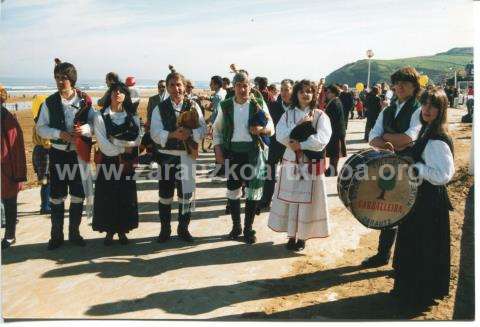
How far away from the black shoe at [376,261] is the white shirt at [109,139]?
3.05m

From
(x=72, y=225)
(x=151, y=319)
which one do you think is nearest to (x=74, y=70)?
(x=72, y=225)

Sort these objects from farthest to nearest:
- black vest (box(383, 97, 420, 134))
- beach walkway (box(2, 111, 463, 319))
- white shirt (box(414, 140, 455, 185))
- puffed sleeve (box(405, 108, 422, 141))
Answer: black vest (box(383, 97, 420, 134)), puffed sleeve (box(405, 108, 422, 141)), beach walkway (box(2, 111, 463, 319)), white shirt (box(414, 140, 455, 185))

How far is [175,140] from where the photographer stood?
→ 18.3ft

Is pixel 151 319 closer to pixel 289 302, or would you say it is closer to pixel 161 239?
pixel 289 302

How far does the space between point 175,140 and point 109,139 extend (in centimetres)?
78

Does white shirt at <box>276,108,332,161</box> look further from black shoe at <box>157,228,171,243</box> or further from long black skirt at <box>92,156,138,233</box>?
long black skirt at <box>92,156,138,233</box>

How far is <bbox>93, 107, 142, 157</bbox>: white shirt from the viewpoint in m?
5.40

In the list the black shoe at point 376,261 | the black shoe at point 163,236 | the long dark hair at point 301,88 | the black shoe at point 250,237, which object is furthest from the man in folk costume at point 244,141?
the black shoe at point 376,261

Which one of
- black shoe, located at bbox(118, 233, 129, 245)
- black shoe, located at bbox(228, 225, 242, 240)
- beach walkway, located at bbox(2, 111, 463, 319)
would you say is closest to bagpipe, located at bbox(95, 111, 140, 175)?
black shoe, located at bbox(118, 233, 129, 245)

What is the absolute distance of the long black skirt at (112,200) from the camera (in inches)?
218

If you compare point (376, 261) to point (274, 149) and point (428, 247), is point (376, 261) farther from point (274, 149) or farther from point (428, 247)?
point (274, 149)

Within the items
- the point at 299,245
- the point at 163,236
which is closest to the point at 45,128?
the point at 163,236

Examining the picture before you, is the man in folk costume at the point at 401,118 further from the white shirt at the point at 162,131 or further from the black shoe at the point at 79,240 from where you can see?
the black shoe at the point at 79,240

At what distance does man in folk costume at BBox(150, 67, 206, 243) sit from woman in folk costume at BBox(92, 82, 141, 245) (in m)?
0.31
